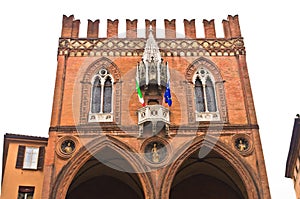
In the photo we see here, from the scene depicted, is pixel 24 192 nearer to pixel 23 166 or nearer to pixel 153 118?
pixel 23 166

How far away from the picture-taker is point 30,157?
20344 mm

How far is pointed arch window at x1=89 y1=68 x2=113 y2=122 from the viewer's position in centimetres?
1964

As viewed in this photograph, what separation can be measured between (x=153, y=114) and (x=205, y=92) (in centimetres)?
318

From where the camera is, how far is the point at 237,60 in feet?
70.2

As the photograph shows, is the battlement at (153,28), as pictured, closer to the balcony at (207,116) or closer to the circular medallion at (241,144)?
the balcony at (207,116)

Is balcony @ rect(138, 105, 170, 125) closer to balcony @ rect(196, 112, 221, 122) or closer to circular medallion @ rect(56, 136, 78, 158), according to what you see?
balcony @ rect(196, 112, 221, 122)

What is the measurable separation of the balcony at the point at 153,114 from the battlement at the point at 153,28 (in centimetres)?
478

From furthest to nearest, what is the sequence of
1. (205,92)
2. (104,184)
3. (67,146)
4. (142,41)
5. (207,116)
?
(142,41), (104,184), (205,92), (207,116), (67,146)

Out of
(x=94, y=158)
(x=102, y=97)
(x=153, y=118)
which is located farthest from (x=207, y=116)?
(x=94, y=158)

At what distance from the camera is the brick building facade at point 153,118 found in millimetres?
18438

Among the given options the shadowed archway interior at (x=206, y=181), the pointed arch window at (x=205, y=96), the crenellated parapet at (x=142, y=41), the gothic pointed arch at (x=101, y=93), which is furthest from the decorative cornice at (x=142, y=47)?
the shadowed archway interior at (x=206, y=181)

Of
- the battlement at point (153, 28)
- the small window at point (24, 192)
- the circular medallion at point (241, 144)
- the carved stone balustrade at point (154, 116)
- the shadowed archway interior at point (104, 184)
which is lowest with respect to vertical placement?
the small window at point (24, 192)

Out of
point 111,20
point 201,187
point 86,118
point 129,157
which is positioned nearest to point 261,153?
point 201,187

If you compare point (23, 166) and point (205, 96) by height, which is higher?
point (205, 96)
